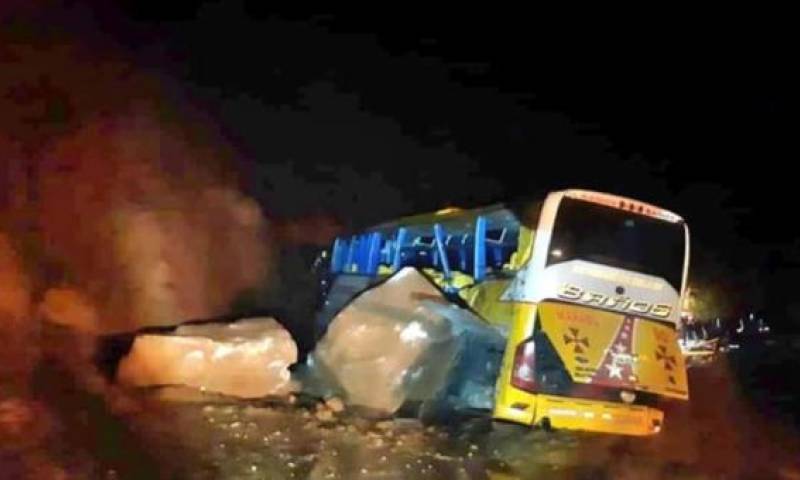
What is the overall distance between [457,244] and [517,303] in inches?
92.3

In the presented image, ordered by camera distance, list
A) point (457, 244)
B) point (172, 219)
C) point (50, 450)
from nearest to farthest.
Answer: point (50, 450)
point (457, 244)
point (172, 219)

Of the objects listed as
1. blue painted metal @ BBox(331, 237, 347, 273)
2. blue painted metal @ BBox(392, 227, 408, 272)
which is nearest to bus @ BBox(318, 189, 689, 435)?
blue painted metal @ BBox(392, 227, 408, 272)

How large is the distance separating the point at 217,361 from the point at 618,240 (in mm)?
4504

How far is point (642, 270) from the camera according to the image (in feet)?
40.7

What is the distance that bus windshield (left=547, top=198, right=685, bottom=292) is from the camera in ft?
39.3

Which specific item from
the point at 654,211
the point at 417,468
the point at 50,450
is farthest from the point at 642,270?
the point at 50,450

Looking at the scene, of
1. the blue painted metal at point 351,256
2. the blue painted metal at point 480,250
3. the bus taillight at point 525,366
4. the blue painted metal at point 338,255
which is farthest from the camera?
the blue painted metal at point 338,255

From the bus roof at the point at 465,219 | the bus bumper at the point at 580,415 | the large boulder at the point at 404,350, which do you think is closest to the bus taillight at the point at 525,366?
the bus bumper at the point at 580,415

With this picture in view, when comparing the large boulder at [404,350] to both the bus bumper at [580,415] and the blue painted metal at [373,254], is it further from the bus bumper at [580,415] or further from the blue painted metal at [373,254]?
the blue painted metal at [373,254]

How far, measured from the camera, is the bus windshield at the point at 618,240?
12.0m

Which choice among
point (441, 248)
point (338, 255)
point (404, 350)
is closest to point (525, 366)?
point (404, 350)

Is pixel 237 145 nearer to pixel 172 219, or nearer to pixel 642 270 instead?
pixel 172 219

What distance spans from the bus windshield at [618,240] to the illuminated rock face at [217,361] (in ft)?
10.4

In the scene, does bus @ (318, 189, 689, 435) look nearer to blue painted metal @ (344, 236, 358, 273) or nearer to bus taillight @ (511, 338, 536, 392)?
bus taillight @ (511, 338, 536, 392)
